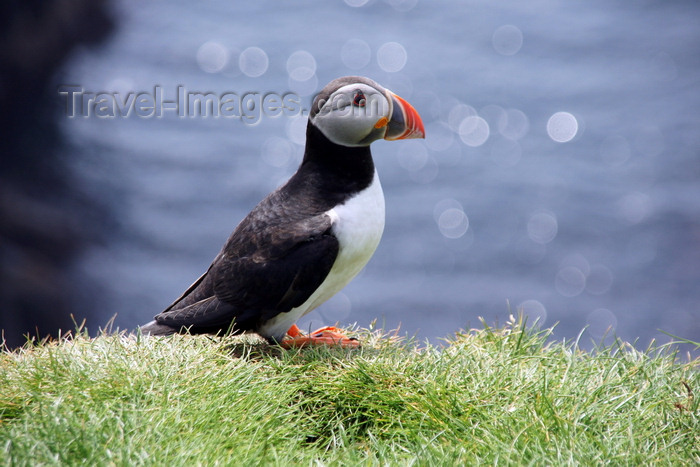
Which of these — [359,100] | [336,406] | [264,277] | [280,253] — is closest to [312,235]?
[280,253]

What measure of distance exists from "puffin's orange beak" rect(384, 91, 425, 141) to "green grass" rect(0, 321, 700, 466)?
1.24 meters

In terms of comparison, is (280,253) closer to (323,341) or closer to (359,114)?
(323,341)

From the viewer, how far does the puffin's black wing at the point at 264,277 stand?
3.52 metres

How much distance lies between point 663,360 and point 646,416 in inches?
29.1

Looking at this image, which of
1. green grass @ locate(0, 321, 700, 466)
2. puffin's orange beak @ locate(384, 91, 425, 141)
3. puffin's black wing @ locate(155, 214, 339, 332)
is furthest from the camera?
puffin's orange beak @ locate(384, 91, 425, 141)

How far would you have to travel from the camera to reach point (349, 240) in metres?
3.58

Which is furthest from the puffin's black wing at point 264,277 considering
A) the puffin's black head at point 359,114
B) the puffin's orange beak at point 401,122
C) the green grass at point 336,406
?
the puffin's orange beak at point 401,122

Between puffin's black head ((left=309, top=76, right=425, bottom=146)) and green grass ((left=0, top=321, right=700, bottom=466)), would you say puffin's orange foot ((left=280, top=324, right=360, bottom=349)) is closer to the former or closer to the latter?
green grass ((left=0, top=321, right=700, bottom=466))

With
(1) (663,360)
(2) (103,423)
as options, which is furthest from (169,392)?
(1) (663,360)

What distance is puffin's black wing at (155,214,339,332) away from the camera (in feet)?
11.5

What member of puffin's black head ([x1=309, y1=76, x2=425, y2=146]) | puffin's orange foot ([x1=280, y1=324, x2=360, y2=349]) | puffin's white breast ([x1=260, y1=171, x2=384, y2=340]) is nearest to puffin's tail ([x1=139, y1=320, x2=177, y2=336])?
puffin's white breast ([x1=260, y1=171, x2=384, y2=340])

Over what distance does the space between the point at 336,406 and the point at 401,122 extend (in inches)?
63.1

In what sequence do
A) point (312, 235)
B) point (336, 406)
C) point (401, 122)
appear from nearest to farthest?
point (336, 406) → point (312, 235) → point (401, 122)

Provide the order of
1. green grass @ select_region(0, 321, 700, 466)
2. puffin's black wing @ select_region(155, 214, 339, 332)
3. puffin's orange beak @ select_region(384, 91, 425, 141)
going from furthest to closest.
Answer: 1. puffin's orange beak @ select_region(384, 91, 425, 141)
2. puffin's black wing @ select_region(155, 214, 339, 332)
3. green grass @ select_region(0, 321, 700, 466)
